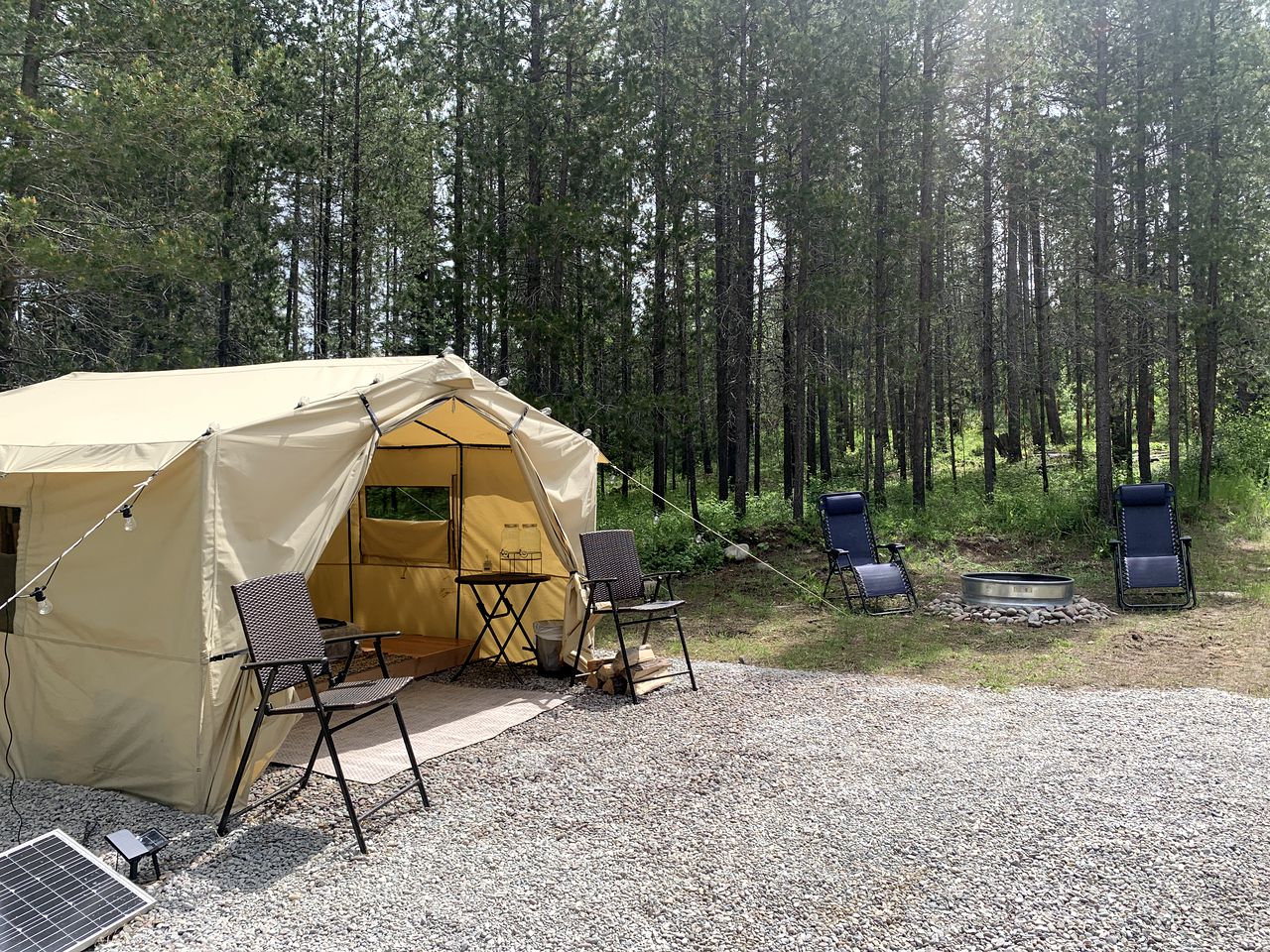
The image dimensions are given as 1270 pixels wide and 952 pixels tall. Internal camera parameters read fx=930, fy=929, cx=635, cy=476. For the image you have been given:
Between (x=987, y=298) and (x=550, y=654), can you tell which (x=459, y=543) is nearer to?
(x=550, y=654)

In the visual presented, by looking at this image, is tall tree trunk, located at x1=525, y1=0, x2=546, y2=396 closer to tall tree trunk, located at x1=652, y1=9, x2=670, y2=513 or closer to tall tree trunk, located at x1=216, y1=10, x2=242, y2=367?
tall tree trunk, located at x1=652, y1=9, x2=670, y2=513

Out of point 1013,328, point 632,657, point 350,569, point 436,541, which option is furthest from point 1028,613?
point 1013,328

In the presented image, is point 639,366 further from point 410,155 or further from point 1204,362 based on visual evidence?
point 1204,362

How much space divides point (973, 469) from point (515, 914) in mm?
19535

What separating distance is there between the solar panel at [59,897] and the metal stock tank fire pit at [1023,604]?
Answer: 6.84 metres

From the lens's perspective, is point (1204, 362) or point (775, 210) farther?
point (1204, 362)

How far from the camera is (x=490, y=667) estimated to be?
6879 millimetres

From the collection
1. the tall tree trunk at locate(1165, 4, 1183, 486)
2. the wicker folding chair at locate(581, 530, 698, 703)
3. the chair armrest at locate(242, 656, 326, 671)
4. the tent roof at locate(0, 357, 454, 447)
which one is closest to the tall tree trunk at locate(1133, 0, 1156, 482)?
the tall tree trunk at locate(1165, 4, 1183, 486)

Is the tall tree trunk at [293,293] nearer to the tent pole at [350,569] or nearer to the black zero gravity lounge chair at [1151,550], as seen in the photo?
the tent pole at [350,569]

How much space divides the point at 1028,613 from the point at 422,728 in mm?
5381

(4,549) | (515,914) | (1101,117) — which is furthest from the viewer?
(1101,117)

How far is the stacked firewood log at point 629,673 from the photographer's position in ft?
19.2

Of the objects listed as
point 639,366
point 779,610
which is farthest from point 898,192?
point 779,610

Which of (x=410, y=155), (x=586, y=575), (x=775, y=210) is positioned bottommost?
(x=586, y=575)
